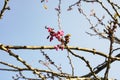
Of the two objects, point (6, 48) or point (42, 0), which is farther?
point (42, 0)

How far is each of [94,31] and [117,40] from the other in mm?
1112

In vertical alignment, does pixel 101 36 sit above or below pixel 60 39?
above

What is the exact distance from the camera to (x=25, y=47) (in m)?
2.46

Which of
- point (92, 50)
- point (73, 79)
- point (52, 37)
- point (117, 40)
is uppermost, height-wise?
point (117, 40)

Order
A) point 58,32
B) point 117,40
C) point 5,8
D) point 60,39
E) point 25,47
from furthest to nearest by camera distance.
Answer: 1. point 117,40
2. point 58,32
3. point 60,39
4. point 5,8
5. point 25,47

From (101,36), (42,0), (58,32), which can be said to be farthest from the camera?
(101,36)

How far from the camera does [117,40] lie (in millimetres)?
6020

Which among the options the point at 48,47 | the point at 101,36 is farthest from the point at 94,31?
the point at 48,47

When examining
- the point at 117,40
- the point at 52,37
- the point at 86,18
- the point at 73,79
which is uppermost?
the point at 86,18

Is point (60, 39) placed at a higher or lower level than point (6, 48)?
higher

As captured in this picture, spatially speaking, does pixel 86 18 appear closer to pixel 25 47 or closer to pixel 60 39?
pixel 60 39

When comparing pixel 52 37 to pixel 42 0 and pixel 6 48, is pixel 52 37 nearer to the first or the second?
pixel 6 48

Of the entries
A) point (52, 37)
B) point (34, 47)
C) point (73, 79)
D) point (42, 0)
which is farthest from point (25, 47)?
point (42, 0)

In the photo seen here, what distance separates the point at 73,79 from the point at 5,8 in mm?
1167
